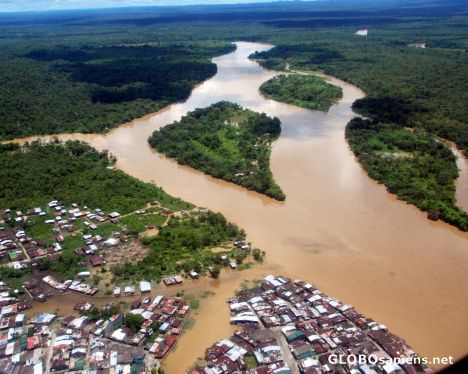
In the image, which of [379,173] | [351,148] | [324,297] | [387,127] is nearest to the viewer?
[324,297]

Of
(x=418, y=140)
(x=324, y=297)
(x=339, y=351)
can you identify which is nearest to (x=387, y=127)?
(x=418, y=140)

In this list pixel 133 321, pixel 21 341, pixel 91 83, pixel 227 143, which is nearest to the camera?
pixel 21 341

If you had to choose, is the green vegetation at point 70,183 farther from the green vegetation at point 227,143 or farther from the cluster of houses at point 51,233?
the green vegetation at point 227,143

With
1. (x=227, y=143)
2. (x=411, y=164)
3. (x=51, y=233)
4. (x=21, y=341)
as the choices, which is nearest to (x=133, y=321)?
(x=21, y=341)

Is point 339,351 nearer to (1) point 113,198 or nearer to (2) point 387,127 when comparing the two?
(1) point 113,198

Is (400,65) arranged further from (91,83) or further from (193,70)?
(91,83)

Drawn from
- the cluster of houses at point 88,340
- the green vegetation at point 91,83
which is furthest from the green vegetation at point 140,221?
the green vegetation at point 91,83
